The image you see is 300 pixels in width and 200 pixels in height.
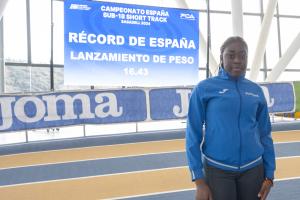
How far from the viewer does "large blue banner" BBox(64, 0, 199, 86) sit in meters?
9.45

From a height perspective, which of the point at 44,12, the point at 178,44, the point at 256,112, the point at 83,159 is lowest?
the point at 83,159

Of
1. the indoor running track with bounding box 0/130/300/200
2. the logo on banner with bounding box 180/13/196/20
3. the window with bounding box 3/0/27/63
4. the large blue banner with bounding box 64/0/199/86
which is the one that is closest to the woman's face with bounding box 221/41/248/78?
the indoor running track with bounding box 0/130/300/200

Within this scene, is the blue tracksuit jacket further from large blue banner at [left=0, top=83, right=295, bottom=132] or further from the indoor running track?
large blue banner at [left=0, top=83, right=295, bottom=132]

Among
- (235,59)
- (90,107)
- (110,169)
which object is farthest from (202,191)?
(90,107)

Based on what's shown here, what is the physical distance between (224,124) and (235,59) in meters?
0.39

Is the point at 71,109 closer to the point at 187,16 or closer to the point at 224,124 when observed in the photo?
the point at 187,16

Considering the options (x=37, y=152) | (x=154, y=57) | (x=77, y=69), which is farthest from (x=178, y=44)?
(x=37, y=152)

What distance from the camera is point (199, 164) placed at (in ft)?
6.75

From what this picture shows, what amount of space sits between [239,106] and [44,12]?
42.9ft

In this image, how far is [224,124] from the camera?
2.01 meters

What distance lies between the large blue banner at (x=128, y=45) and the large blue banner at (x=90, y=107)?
2.00m

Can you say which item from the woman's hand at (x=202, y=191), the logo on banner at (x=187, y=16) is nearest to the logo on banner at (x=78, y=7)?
the logo on banner at (x=187, y=16)

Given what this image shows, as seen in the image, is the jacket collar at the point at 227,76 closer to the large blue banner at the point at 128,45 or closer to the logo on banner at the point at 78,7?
the large blue banner at the point at 128,45

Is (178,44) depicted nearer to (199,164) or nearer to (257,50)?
(257,50)
